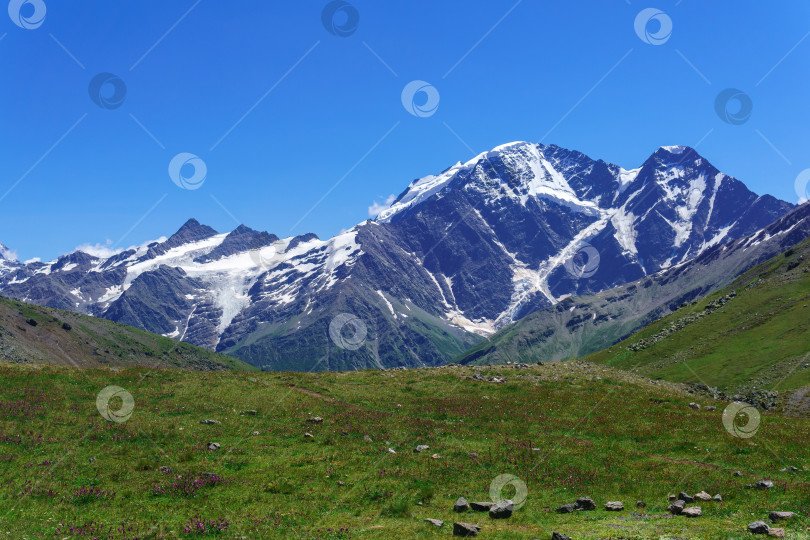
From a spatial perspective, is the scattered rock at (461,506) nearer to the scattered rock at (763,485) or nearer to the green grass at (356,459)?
the green grass at (356,459)

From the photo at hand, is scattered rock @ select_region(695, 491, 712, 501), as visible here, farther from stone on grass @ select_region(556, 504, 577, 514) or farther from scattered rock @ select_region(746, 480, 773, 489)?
stone on grass @ select_region(556, 504, 577, 514)

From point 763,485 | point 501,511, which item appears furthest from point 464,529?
point 763,485

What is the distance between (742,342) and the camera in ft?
340

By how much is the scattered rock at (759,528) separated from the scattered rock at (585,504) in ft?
18.7

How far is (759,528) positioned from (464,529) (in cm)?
954

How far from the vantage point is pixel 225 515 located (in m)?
20.0

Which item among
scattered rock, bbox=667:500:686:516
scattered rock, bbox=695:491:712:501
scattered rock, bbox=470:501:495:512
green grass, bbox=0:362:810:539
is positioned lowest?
scattered rock, bbox=667:500:686:516

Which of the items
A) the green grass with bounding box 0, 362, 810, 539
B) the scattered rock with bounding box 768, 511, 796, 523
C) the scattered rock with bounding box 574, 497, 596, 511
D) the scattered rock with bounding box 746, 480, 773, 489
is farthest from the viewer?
the scattered rock with bounding box 746, 480, 773, 489

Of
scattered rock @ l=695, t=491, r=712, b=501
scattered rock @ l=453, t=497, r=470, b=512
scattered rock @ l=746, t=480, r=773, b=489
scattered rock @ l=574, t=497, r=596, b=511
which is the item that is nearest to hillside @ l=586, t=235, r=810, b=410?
scattered rock @ l=746, t=480, r=773, b=489

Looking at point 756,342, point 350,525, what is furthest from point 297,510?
point 756,342

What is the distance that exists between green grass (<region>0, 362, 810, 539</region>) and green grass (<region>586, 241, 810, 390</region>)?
53.2 m

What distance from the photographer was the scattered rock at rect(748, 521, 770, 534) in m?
17.2

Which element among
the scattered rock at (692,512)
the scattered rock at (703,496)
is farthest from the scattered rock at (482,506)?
the scattered rock at (703,496)

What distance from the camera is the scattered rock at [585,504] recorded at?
2167 centimetres
